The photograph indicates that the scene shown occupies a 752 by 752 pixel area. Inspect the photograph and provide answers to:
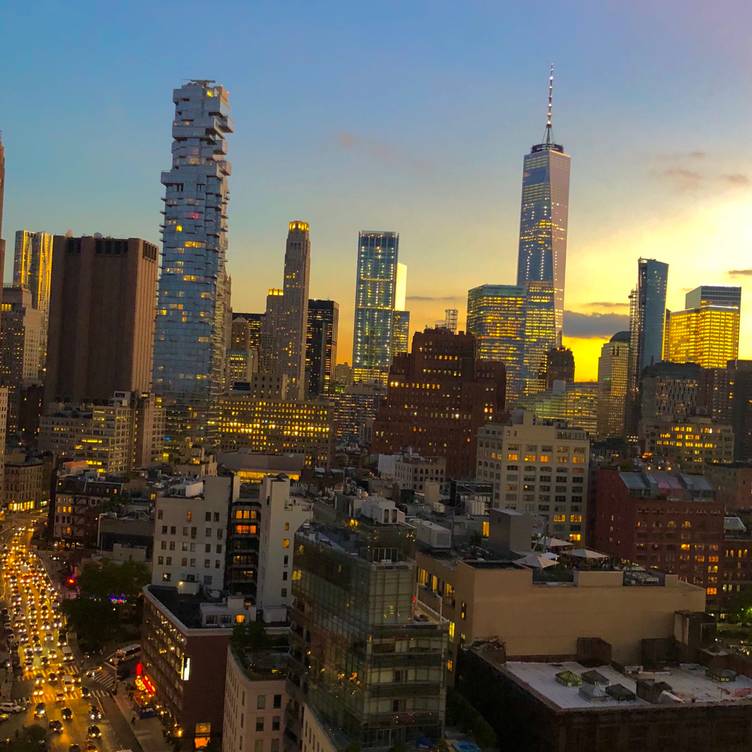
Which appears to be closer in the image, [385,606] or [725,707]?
[385,606]

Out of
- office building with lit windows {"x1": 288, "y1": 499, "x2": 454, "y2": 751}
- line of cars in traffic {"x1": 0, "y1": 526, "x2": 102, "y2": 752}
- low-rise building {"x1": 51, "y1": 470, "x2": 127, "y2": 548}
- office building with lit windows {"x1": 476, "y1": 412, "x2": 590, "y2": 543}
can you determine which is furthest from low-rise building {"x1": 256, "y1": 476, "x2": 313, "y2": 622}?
office building with lit windows {"x1": 476, "y1": 412, "x2": 590, "y2": 543}

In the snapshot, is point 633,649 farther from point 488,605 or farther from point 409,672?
point 409,672

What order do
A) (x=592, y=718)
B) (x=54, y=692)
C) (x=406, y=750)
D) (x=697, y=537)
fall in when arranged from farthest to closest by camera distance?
(x=697, y=537)
(x=54, y=692)
(x=592, y=718)
(x=406, y=750)

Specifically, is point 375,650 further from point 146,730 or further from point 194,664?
point 146,730

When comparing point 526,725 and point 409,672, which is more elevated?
point 409,672

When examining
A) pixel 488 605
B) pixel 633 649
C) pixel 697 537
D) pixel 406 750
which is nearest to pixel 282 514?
pixel 488 605

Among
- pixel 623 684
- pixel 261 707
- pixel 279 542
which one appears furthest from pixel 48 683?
pixel 623 684
